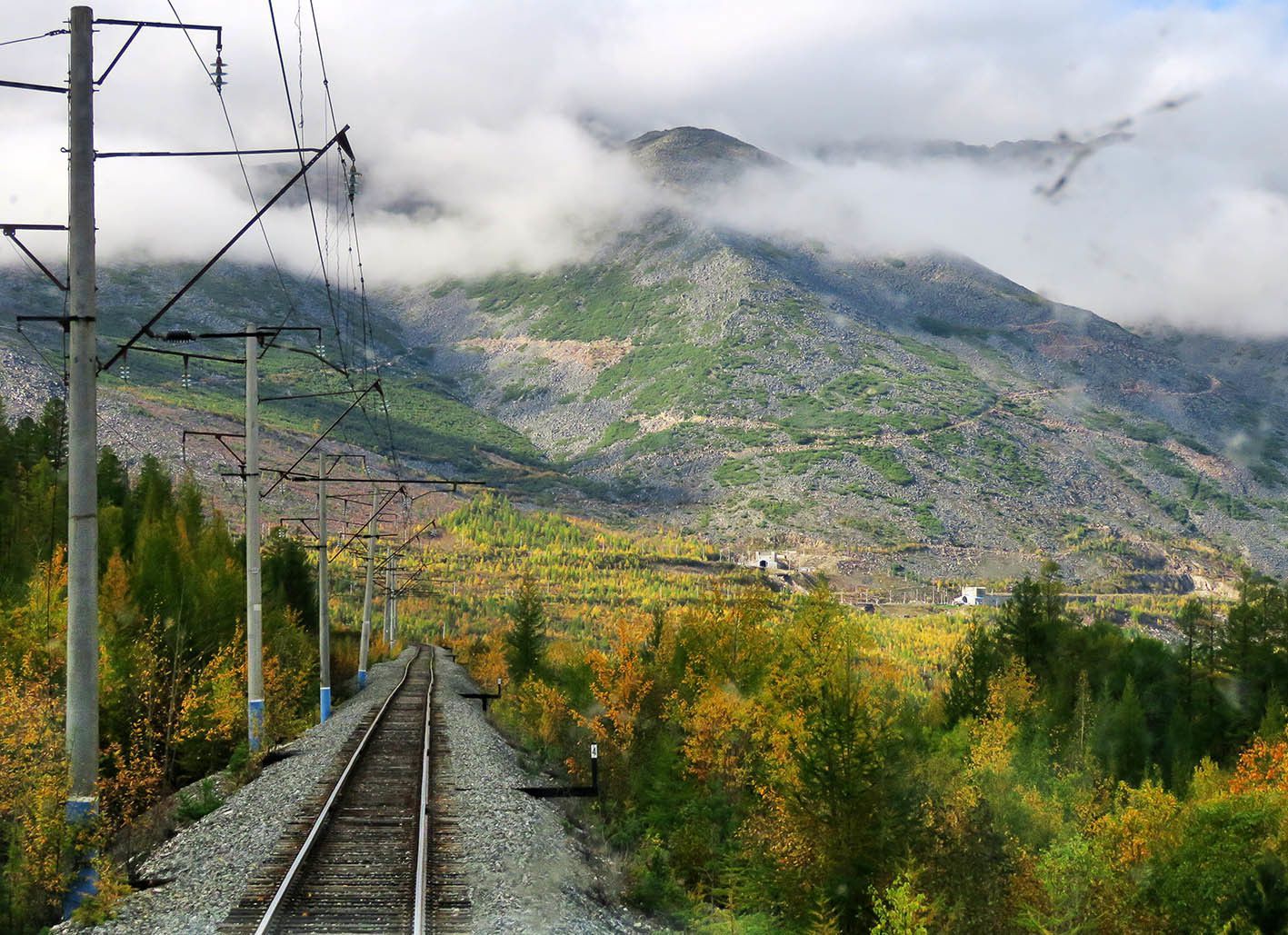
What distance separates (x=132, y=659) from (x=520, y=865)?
24.1 metres

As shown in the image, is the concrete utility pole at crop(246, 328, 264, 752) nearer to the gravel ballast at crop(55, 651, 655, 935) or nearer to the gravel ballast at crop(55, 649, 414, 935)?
the gravel ballast at crop(55, 649, 414, 935)

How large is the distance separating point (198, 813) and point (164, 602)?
29468 millimetres

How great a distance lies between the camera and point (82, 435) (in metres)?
15.3

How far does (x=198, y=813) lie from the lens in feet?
77.7

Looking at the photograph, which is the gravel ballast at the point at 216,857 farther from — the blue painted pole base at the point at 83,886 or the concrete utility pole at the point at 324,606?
the concrete utility pole at the point at 324,606

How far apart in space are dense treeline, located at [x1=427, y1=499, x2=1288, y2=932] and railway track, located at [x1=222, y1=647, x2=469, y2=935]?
4623mm

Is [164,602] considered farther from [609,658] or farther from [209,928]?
[209,928]

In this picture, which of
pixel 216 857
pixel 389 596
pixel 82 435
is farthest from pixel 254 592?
pixel 389 596

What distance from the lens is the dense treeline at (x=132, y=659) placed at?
18047 millimetres

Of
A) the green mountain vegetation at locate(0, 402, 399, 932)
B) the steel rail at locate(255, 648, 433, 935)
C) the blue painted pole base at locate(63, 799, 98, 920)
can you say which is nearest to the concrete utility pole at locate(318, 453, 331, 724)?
the green mountain vegetation at locate(0, 402, 399, 932)

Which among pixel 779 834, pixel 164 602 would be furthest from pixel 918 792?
pixel 164 602

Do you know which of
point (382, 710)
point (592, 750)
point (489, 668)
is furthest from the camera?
point (489, 668)

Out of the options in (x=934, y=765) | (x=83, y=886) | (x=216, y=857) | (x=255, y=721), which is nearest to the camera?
(x=83, y=886)

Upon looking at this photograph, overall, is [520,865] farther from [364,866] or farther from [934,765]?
[934,765]
